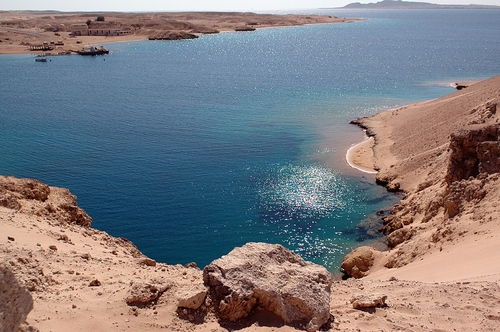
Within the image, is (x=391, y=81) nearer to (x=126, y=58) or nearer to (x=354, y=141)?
(x=354, y=141)

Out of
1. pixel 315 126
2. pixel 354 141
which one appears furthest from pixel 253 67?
pixel 354 141

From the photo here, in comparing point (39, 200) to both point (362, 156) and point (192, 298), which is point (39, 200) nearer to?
point (192, 298)

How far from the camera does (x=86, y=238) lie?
20328 mm

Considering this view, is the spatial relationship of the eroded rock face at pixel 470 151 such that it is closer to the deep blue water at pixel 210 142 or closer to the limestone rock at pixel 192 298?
the deep blue water at pixel 210 142

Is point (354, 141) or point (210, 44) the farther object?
point (210, 44)

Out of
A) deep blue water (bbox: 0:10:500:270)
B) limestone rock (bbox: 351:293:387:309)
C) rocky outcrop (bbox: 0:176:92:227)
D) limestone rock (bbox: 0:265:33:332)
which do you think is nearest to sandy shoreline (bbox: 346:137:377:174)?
deep blue water (bbox: 0:10:500:270)

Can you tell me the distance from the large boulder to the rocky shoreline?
35mm

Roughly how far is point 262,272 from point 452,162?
20260 millimetres

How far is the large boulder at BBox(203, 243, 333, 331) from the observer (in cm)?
1245

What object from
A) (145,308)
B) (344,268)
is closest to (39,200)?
(145,308)

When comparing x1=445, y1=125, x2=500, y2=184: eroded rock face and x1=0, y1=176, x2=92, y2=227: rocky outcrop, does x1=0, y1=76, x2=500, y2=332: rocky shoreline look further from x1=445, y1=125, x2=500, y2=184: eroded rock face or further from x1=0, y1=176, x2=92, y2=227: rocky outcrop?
x1=445, y1=125, x2=500, y2=184: eroded rock face

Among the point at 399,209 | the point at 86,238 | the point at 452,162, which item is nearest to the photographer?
the point at 86,238

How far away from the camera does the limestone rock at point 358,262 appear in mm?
25797

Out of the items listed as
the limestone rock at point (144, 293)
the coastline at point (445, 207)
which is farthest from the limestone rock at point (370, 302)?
the limestone rock at point (144, 293)
